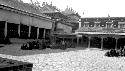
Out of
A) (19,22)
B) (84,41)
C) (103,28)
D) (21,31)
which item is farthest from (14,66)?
(84,41)

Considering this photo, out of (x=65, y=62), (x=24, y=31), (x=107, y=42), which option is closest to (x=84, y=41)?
(x=107, y=42)

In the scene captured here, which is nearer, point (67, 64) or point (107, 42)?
point (67, 64)

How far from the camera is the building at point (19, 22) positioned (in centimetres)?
2273

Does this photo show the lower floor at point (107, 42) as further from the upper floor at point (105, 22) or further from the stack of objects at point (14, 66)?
the stack of objects at point (14, 66)

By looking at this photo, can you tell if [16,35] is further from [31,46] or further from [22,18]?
[31,46]

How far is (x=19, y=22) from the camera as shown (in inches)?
996

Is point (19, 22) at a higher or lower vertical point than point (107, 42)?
higher

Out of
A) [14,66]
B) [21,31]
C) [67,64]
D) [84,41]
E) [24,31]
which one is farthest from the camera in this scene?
[84,41]

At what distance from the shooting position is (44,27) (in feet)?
104

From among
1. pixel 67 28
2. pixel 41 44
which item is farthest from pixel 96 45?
pixel 41 44

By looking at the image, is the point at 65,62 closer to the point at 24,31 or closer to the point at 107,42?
the point at 24,31

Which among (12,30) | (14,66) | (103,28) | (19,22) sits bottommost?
(14,66)

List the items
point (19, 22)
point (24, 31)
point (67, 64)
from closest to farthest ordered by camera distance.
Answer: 1. point (67, 64)
2. point (19, 22)
3. point (24, 31)

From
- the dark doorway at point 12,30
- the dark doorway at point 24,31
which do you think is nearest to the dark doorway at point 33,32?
the dark doorway at point 24,31
